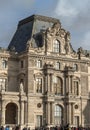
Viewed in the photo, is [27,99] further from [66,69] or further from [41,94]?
[66,69]

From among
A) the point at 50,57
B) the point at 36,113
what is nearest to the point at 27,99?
the point at 36,113

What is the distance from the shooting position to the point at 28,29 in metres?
90.6

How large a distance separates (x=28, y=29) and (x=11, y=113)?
1724cm

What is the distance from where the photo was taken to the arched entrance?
82.8 meters

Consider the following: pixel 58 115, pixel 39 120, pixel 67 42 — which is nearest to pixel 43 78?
pixel 58 115

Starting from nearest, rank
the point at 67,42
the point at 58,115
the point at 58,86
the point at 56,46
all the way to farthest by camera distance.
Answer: the point at 58,115 < the point at 58,86 < the point at 56,46 < the point at 67,42

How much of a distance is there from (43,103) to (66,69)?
8305 millimetres

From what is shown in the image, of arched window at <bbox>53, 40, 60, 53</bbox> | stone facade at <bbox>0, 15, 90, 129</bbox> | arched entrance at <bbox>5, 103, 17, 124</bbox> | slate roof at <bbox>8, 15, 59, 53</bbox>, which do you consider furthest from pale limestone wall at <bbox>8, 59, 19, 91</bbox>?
arched window at <bbox>53, 40, 60, 53</bbox>

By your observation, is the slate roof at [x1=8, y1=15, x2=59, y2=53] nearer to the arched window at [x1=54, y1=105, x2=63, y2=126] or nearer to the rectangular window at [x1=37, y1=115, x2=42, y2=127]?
the arched window at [x1=54, y1=105, x2=63, y2=126]

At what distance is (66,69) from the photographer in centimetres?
8844

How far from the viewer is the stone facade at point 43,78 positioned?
8269 cm

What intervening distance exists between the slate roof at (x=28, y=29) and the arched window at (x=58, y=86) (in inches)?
316

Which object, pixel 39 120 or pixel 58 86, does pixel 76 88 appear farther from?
pixel 39 120

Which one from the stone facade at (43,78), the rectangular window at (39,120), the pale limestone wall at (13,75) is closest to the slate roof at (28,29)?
the stone facade at (43,78)
